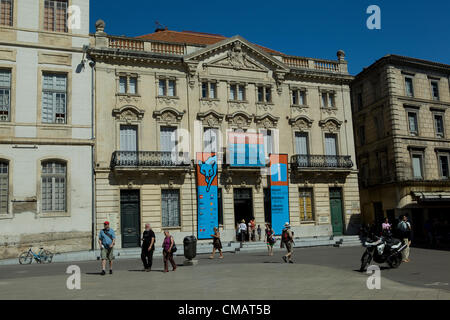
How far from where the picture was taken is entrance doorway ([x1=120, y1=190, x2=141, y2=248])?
24.6 meters

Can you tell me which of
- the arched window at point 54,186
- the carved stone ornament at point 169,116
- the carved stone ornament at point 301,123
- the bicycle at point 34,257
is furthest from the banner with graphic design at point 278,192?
the bicycle at point 34,257

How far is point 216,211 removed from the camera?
26344 mm

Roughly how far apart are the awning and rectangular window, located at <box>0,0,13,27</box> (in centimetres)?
2908

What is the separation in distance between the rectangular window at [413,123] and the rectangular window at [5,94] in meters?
28.5

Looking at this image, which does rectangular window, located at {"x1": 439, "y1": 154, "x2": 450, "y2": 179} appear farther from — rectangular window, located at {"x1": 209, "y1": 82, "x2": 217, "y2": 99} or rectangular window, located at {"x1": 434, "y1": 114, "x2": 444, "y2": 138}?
rectangular window, located at {"x1": 209, "y1": 82, "x2": 217, "y2": 99}

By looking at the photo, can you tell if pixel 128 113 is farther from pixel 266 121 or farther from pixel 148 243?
pixel 148 243

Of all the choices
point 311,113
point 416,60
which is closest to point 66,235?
point 311,113

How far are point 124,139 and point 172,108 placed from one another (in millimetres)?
3528

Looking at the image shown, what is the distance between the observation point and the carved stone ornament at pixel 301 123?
29.4 m

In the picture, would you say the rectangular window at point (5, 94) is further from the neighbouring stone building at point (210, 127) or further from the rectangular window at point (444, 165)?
the rectangular window at point (444, 165)

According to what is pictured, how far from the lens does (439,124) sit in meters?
35.3

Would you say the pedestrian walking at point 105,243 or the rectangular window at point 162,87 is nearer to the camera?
the pedestrian walking at point 105,243

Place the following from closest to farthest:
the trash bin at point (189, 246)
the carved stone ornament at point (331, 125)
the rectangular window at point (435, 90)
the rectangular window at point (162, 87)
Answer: the trash bin at point (189, 246)
the rectangular window at point (162, 87)
the carved stone ornament at point (331, 125)
the rectangular window at point (435, 90)

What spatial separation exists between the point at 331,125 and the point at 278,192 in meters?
→ 6.83
